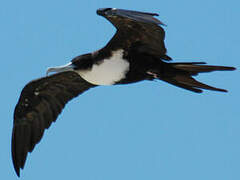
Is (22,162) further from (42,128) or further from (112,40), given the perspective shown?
(112,40)

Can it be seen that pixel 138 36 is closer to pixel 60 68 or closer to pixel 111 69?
pixel 111 69

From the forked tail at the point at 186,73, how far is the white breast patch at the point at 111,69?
43 centimetres

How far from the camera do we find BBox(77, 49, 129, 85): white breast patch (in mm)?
7344

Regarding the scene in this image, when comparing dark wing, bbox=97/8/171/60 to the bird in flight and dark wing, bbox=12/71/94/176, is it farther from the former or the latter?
dark wing, bbox=12/71/94/176

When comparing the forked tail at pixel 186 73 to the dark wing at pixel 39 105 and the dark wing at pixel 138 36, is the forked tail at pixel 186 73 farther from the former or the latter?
the dark wing at pixel 39 105

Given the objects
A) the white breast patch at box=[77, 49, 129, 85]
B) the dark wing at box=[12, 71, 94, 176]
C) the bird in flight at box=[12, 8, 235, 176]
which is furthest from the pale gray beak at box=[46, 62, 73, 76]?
the dark wing at box=[12, 71, 94, 176]

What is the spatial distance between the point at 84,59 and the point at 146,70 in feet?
2.36

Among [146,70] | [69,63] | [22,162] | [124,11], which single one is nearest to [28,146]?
[22,162]

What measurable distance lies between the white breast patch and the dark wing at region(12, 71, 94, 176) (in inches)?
38.9

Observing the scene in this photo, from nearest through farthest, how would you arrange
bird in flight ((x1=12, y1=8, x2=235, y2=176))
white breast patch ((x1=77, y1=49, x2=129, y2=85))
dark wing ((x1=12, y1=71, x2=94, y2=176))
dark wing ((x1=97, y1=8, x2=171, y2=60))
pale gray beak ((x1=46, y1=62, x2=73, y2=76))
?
1. dark wing ((x1=97, y1=8, x2=171, y2=60))
2. bird in flight ((x1=12, y1=8, x2=235, y2=176))
3. white breast patch ((x1=77, y1=49, x2=129, y2=85))
4. pale gray beak ((x1=46, y1=62, x2=73, y2=76))
5. dark wing ((x1=12, y1=71, x2=94, y2=176))

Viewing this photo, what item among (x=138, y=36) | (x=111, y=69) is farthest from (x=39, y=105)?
(x=138, y=36)

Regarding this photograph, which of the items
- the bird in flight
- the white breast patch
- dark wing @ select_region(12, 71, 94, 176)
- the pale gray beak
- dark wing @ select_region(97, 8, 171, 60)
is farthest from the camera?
dark wing @ select_region(12, 71, 94, 176)

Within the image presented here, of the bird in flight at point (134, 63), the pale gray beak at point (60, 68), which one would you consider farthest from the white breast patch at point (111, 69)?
the pale gray beak at point (60, 68)

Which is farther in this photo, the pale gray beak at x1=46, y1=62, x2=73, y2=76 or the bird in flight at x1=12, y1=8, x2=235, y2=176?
the pale gray beak at x1=46, y1=62, x2=73, y2=76
